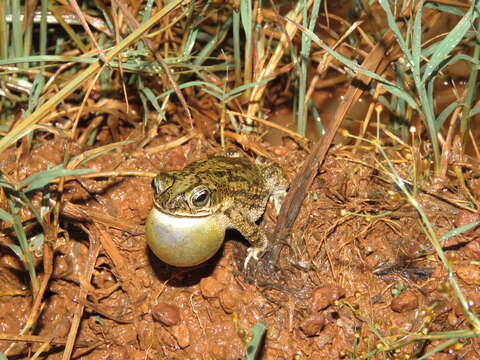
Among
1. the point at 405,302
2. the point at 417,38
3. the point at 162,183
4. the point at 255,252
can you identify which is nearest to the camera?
the point at 417,38

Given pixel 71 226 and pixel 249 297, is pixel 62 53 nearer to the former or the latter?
pixel 71 226

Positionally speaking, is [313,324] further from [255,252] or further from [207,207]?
[207,207]

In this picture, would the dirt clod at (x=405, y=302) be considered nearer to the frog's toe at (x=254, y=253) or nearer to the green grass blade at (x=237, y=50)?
the frog's toe at (x=254, y=253)

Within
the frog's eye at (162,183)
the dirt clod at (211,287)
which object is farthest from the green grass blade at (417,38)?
the dirt clod at (211,287)

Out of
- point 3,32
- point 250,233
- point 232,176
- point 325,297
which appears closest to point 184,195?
point 232,176

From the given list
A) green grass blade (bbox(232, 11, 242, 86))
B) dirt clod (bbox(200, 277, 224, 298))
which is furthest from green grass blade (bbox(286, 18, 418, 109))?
dirt clod (bbox(200, 277, 224, 298))

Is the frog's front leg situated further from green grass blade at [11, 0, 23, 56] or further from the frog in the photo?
green grass blade at [11, 0, 23, 56]
